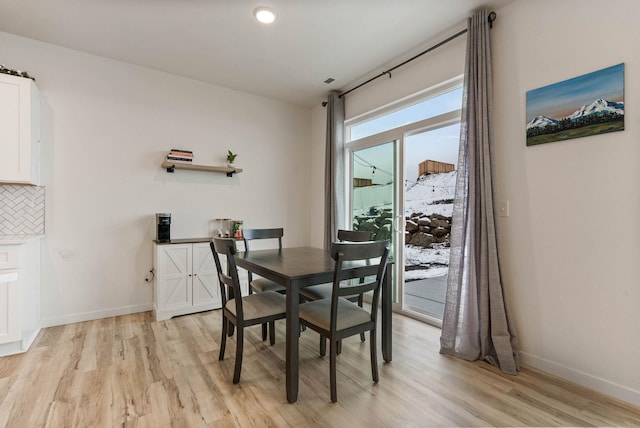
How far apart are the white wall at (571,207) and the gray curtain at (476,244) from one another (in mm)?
132

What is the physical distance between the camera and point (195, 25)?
8.74ft

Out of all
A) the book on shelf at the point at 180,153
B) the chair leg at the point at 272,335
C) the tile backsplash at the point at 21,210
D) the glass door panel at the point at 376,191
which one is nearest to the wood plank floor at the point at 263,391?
the chair leg at the point at 272,335

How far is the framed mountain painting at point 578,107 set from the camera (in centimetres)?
187

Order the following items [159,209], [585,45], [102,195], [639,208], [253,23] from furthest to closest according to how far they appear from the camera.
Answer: [159,209] → [102,195] → [253,23] → [585,45] → [639,208]

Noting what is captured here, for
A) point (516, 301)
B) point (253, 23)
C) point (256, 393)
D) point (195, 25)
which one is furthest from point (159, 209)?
point (516, 301)

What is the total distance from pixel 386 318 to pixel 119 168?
3157mm

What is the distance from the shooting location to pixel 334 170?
402 centimetres

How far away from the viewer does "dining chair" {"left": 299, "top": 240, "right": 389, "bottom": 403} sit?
1812 mm

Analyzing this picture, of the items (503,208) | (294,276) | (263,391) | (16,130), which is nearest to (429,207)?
(503,208)

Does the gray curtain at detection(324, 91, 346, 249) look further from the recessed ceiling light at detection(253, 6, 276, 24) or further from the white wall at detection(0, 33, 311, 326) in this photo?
the recessed ceiling light at detection(253, 6, 276, 24)

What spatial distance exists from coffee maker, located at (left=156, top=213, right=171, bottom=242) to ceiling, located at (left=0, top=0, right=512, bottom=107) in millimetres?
1695

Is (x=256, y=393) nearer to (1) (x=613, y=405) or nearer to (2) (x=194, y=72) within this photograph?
(1) (x=613, y=405)

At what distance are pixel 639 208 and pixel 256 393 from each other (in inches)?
100.0

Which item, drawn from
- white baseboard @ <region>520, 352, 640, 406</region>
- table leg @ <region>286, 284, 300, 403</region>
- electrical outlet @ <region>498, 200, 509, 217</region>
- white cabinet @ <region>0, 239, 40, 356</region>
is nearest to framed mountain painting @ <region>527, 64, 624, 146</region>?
electrical outlet @ <region>498, 200, 509, 217</region>
